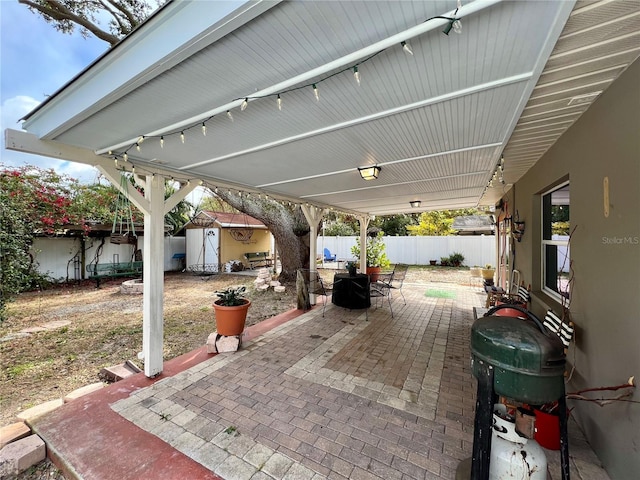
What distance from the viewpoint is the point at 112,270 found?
369 inches

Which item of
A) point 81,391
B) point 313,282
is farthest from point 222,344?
point 313,282

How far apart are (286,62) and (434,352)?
394cm

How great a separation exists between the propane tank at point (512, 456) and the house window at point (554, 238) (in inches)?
79.5

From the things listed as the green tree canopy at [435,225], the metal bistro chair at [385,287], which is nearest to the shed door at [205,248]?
the metal bistro chair at [385,287]

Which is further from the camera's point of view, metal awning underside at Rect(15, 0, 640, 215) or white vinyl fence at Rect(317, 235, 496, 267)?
white vinyl fence at Rect(317, 235, 496, 267)

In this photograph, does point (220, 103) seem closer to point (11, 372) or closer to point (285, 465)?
point (285, 465)

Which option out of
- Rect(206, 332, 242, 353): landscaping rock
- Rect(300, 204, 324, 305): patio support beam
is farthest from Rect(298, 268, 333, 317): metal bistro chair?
Rect(206, 332, 242, 353): landscaping rock

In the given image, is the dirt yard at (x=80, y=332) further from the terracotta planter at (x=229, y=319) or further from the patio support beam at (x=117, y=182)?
the patio support beam at (x=117, y=182)

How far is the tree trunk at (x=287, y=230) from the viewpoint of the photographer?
8.41 meters

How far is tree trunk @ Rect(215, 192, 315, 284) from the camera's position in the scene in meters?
8.41

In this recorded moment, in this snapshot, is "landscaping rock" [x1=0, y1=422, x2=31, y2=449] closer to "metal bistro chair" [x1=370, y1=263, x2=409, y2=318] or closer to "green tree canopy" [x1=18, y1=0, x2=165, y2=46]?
"metal bistro chair" [x1=370, y1=263, x2=409, y2=318]

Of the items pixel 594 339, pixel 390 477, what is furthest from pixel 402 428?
pixel 594 339

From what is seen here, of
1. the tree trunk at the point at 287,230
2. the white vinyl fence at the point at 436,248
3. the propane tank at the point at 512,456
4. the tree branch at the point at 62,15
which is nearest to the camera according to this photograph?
the propane tank at the point at 512,456

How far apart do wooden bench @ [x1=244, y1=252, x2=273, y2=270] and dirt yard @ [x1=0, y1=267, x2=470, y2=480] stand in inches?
195
